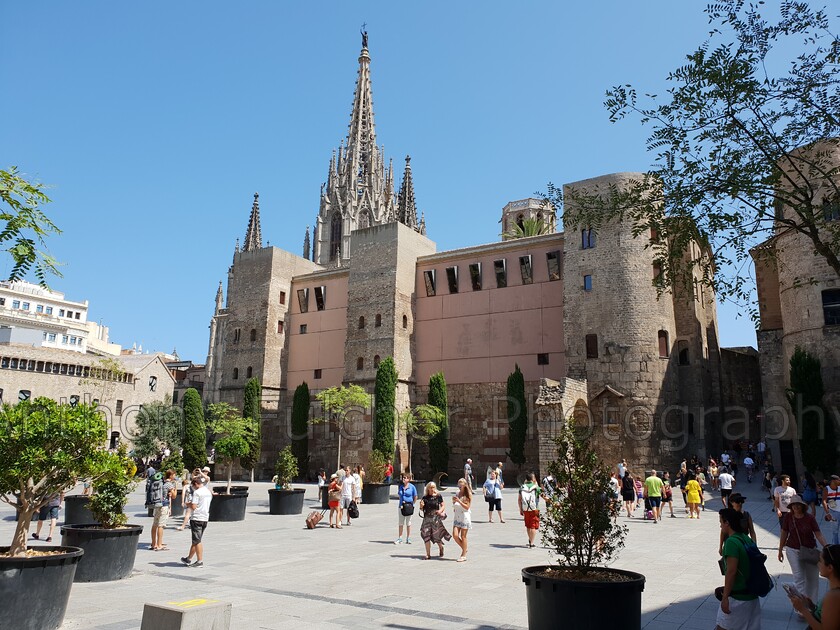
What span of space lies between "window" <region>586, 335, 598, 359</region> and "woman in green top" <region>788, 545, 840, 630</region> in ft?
87.1

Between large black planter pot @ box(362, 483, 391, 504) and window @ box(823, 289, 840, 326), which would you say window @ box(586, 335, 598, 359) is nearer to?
window @ box(823, 289, 840, 326)

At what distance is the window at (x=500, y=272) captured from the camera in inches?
1372

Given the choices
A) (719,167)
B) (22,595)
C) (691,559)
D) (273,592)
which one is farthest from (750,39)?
(22,595)

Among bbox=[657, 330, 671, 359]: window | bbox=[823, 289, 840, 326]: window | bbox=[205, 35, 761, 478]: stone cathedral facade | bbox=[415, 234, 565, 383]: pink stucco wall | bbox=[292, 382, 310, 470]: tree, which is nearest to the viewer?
bbox=[823, 289, 840, 326]: window

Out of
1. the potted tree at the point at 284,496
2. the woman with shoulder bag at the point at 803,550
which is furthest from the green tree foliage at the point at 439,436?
the woman with shoulder bag at the point at 803,550

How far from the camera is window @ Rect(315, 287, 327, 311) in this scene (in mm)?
40562

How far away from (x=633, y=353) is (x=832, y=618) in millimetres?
26737

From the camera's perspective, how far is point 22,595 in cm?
612

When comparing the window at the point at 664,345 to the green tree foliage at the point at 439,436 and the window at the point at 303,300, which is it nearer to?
the green tree foliage at the point at 439,436

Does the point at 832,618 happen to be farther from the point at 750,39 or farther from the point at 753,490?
the point at 753,490

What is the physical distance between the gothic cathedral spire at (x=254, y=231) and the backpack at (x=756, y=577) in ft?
240

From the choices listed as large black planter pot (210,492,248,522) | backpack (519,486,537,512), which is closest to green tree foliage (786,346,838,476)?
backpack (519,486,537,512)

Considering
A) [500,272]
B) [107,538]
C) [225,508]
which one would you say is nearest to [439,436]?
[500,272]

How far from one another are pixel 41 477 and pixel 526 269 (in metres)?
29.1
